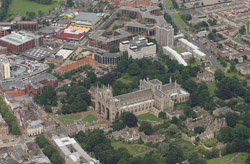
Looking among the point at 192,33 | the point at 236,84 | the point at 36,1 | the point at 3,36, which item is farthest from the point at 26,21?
the point at 236,84

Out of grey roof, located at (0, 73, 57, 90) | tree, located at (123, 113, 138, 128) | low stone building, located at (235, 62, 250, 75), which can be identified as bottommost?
tree, located at (123, 113, 138, 128)

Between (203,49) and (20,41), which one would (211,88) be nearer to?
(203,49)

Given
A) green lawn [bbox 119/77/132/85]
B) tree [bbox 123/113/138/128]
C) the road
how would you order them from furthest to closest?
the road
green lawn [bbox 119/77/132/85]
tree [bbox 123/113/138/128]

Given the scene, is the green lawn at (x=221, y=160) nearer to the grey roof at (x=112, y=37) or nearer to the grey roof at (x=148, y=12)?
the grey roof at (x=112, y=37)

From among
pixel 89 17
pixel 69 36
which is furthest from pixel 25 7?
pixel 69 36

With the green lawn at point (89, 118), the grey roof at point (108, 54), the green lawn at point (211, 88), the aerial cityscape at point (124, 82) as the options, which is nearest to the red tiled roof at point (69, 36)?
the aerial cityscape at point (124, 82)

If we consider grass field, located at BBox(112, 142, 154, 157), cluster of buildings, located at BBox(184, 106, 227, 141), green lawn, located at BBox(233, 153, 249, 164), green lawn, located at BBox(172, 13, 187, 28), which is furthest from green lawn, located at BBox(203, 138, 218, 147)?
green lawn, located at BBox(172, 13, 187, 28)

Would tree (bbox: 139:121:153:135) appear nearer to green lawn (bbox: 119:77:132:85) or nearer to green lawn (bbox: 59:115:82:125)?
green lawn (bbox: 59:115:82:125)
